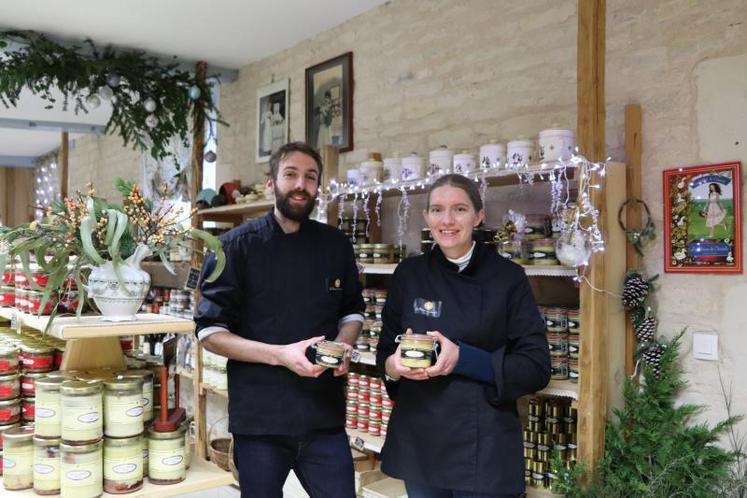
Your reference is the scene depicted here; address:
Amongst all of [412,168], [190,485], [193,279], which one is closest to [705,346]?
[412,168]

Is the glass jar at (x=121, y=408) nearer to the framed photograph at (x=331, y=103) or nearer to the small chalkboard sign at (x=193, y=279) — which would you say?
the small chalkboard sign at (x=193, y=279)

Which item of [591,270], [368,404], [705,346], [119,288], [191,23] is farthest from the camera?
[191,23]

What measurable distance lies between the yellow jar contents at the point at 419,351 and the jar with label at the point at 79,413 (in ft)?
2.86

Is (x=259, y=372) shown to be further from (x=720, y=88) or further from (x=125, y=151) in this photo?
(x=125, y=151)

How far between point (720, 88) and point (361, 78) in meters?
2.19

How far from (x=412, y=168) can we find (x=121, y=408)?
1.72 meters

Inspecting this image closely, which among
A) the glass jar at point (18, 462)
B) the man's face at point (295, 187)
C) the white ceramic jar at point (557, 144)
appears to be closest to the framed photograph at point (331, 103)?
the white ceramic jar at point (557, 144)

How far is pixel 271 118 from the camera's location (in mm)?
4715

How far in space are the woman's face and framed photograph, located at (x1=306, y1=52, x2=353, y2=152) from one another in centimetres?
235

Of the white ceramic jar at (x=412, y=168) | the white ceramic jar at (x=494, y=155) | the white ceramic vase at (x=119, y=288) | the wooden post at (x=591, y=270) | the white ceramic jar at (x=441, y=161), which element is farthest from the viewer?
the white ceramic jar at (x=412, y=168)

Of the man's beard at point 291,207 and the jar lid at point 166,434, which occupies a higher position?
the man's beard at point 291,207

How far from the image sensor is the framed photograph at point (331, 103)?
4043mm

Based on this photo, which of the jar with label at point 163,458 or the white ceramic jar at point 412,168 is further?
the white ceramic jar at point 412,168

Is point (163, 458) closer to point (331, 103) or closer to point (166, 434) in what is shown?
point (166, 434)
